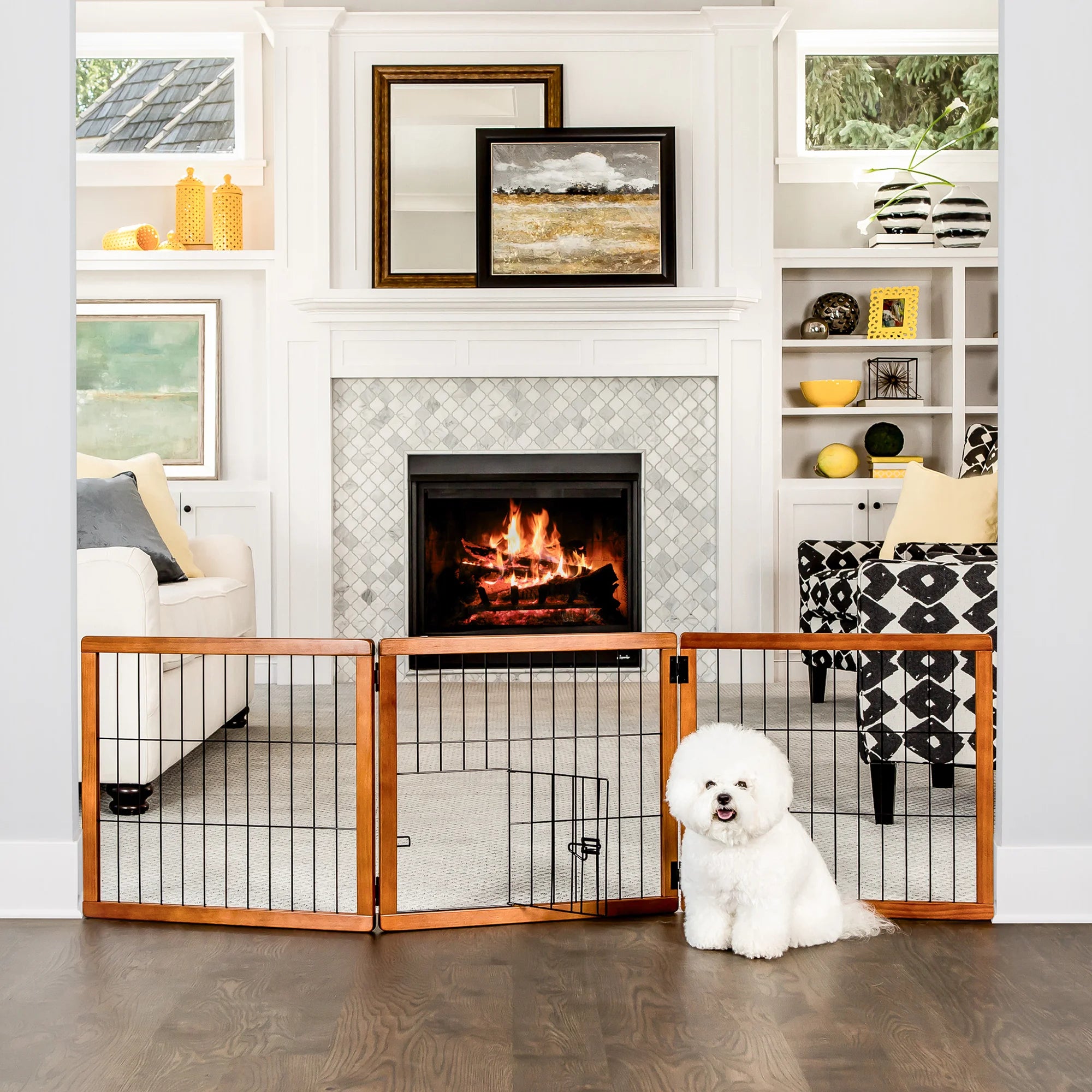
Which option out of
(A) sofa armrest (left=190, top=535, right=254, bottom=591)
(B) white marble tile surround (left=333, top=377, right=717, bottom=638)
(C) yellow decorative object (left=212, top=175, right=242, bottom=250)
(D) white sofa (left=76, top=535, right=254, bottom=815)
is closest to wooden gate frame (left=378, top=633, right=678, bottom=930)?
(D) white sofa (left=76, top=535, right=254, bottom=815)

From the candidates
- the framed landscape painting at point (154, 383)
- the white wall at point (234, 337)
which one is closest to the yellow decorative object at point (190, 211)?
the white wall at point (234, 337)

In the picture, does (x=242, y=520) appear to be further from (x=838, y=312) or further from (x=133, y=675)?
(x=838, y=312)

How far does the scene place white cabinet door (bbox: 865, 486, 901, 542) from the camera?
5.23 meters

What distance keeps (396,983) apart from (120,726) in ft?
4.51

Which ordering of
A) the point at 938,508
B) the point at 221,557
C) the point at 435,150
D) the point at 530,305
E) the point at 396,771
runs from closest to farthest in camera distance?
the point at 396,771 < the point at 938,508 < the point at 221,557 < the point at 530,305 < the point at 435,150

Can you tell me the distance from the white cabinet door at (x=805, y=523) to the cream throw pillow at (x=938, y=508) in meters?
0.95

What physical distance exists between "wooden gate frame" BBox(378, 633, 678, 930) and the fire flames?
3005 millimetres

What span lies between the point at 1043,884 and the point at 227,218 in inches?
170

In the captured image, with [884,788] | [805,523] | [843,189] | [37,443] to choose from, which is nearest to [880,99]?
[843,189]

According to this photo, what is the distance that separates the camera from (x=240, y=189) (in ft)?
17.2

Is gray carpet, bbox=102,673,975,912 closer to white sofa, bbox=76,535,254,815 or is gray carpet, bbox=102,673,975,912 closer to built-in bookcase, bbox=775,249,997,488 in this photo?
white sofa, bbox=76,535,254,815

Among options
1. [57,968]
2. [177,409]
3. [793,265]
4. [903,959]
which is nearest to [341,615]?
[177,409]

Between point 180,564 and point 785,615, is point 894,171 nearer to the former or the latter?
point 785,615

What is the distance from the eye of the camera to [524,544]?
536cm
